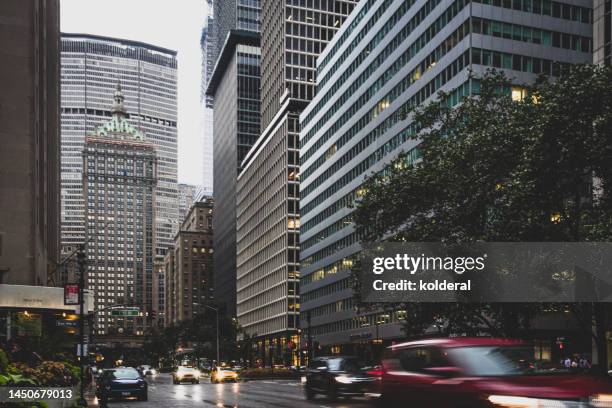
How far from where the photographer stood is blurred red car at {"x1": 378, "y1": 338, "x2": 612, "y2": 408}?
1133cm

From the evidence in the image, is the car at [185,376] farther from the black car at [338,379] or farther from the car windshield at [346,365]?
the car windshield at [346,365]

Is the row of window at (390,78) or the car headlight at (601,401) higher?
the row of window at (390,78)

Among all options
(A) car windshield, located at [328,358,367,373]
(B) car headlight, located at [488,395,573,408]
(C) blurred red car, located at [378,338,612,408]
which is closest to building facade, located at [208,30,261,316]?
(A) car windshield, located at [328,358,367,373]

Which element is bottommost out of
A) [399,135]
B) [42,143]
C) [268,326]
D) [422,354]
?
[268,326]

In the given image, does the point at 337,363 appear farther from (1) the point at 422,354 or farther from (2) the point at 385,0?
(2) the point at 385,0

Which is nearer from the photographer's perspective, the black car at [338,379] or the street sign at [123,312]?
the black car at [338,379]

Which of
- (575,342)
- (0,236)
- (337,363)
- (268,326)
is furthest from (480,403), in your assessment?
(268,326)

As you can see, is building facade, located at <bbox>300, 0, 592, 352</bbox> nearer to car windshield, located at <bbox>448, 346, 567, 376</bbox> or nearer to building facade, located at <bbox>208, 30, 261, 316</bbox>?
car windshield, located at <bbox>448, 346, 567, 376</bbox>

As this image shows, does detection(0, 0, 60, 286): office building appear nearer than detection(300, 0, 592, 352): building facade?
Yes

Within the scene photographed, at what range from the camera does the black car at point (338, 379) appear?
95.2ft

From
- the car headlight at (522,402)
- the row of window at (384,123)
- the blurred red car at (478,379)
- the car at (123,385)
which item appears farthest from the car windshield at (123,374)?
the car headlight at (522,402)

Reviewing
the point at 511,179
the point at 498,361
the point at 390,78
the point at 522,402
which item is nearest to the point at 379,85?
the point at 390,78

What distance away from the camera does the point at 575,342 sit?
7275 cm

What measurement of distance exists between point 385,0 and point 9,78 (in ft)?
184
